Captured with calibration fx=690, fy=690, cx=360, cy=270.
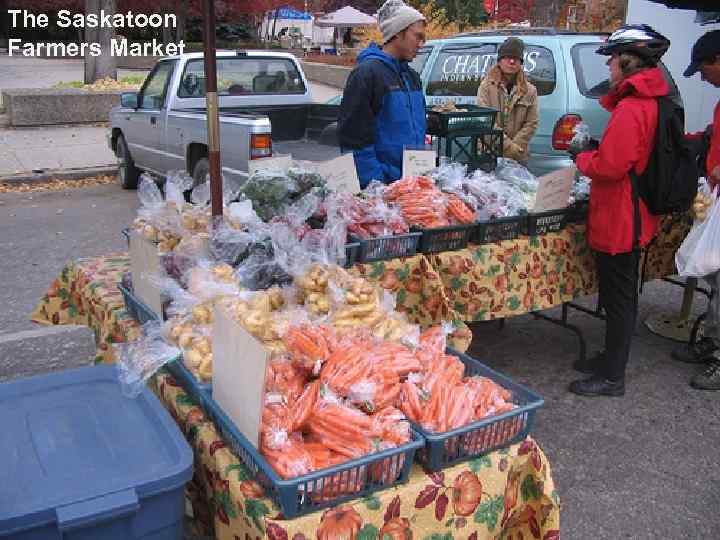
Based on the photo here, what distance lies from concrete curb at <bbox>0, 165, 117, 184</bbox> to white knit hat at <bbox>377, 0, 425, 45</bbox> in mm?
7485

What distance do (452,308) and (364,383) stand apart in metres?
1.54

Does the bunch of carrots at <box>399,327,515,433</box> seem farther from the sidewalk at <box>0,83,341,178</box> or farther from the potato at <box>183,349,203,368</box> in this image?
the sidewalk at <box>0,83,341,178</box>

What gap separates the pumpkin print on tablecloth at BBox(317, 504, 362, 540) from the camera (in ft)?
4.83

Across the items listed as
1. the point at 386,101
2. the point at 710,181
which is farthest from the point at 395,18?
the point at 710,181

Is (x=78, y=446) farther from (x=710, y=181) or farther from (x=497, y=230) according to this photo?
(x=710, y=181)

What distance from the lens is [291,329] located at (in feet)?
6.48

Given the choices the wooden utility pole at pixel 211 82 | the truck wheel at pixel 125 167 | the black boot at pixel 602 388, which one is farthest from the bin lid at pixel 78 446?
the truck wheel at pixel 125 167

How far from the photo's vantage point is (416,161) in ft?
11.8

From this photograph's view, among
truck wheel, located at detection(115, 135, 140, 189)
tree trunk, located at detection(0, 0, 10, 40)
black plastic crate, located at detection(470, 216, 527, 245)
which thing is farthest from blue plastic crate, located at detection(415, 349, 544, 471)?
tree trunk, located at detection(0, 0, 10, 40)

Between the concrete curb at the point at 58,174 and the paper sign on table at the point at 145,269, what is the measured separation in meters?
8.10

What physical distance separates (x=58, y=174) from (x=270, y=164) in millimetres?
7906

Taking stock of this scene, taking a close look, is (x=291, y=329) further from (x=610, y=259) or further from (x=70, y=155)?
(x=70, y=155)

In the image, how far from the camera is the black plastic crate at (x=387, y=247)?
2.94 metres

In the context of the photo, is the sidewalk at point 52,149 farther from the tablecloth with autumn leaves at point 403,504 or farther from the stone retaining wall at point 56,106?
the tablecloth with autumn leaves at point 403,504
